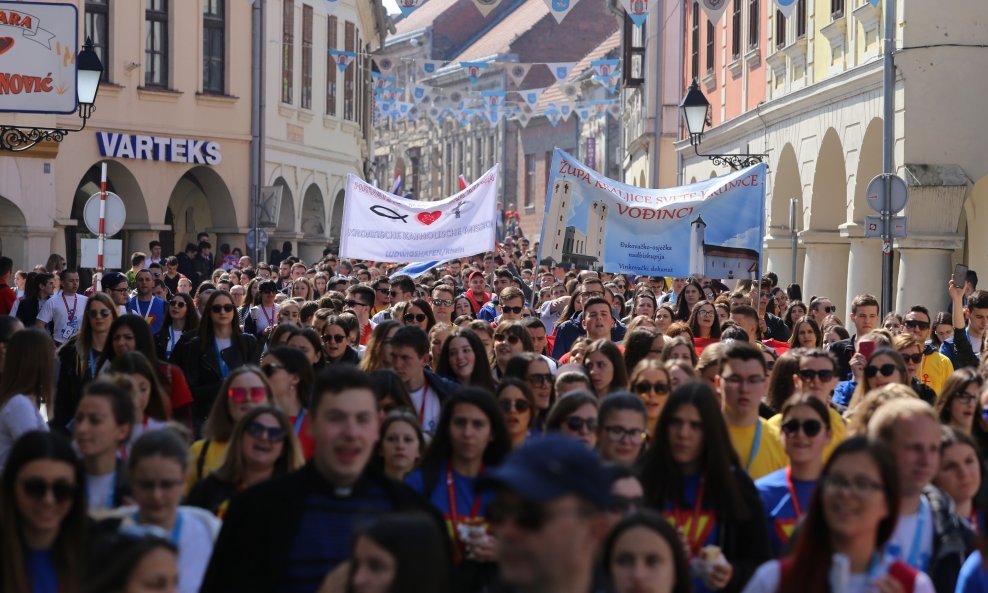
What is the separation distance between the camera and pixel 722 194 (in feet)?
54.3

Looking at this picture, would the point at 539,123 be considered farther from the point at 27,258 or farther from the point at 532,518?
the point at 532,518

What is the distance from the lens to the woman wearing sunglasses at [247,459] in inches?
251

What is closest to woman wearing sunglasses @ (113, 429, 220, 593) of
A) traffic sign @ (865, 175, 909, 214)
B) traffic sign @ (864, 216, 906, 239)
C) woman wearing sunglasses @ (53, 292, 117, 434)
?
woman wearing sunglasses @ (53, 292, 117, 434)

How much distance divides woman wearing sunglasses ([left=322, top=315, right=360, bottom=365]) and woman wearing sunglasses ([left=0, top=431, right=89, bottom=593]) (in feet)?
18.6

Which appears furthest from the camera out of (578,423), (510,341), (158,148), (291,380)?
(158,148)

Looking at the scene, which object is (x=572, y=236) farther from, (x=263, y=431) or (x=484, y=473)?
(x=484, y=473)

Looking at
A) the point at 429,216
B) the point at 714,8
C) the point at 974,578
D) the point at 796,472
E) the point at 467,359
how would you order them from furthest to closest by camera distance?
→ 1. the point at 714,8
2. the point at 429,216
3. the point at 467,359
4. the point at 796,472
5. the point at 974,578

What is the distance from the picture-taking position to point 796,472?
6.27m

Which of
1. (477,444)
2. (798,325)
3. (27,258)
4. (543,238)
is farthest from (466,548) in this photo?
(27,258)

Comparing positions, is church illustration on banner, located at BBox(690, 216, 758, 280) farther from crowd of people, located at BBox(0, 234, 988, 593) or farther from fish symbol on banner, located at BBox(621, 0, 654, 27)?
fish symbol on banner, located at BBox(621, 0, 654, 27)

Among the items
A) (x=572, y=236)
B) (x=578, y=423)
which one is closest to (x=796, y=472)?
(x=578, y=423)

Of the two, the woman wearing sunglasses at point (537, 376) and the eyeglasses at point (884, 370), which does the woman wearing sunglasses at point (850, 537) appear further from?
the eyeglasses at point (884, 370)

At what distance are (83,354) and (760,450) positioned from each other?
4.79 metres

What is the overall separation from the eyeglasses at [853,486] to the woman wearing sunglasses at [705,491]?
2.64ft
